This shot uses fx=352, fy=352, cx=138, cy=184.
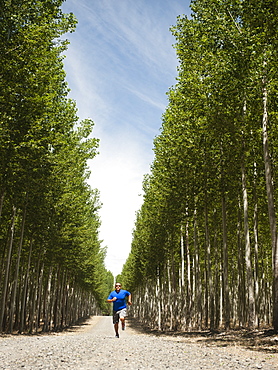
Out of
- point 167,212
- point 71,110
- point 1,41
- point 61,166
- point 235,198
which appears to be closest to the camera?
point 1,41

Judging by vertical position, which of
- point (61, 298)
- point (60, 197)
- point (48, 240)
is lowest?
point (61, 298)

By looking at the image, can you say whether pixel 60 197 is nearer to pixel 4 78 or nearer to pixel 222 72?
pixel 4 78

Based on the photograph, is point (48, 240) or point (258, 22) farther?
point (48, 240)

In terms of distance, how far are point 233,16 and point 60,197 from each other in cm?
1323

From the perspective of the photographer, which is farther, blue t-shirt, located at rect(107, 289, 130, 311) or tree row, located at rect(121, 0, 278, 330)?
blue t-shirt, located at rect(107, 289, 130, 311)

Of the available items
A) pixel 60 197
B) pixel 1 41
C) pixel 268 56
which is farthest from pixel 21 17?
pixel 60 197

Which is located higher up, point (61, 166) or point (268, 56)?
point (268, 56)

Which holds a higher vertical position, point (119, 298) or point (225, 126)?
point (225, 126)

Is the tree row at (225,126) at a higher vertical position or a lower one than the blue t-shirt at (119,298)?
higher

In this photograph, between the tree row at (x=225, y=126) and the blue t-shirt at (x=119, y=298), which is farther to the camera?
the blue t-shirt at (x=119, y=298)

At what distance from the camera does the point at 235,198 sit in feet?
71.7

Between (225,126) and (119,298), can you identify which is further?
(225,126)

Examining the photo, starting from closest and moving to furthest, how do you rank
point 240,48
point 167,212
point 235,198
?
point 240,48 → point 235,198 → point 167,212

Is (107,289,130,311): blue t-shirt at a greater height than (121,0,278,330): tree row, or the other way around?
(121,0,278,330): tree row
